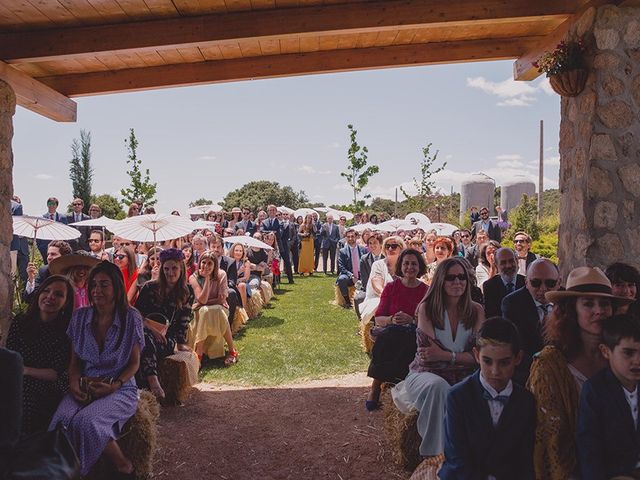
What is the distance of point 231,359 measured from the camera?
262 inches

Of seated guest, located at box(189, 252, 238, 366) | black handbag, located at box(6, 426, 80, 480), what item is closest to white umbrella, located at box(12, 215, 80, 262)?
seated guest, located at box(189, 252, 238, 366)

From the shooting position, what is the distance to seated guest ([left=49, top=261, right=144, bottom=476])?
3.33m

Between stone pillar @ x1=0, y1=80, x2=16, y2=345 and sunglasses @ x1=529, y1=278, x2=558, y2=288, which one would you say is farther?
stone pillar @ x1=0, y1=80, x2=16, y2=345

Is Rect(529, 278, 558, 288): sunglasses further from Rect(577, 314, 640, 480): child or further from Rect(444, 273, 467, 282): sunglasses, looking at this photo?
Rect(577, 314, 640, 480): child

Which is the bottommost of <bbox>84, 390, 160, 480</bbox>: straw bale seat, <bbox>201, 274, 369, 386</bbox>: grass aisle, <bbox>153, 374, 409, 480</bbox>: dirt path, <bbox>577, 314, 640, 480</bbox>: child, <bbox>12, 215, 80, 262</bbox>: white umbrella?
<bbox>153, 374, 409, 480</bbox>: dirt path

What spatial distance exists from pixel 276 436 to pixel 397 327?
1449 millimetres

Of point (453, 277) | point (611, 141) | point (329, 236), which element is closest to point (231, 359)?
point (453, 277)

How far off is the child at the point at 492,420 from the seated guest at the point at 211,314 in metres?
4.48

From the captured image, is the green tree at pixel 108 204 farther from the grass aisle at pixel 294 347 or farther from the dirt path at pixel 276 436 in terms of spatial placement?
the dirt path at pixel 276 436

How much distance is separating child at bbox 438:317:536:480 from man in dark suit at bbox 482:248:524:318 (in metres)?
2.34

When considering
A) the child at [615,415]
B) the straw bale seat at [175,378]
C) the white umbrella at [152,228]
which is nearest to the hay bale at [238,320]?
the white umbrella at [152,228]

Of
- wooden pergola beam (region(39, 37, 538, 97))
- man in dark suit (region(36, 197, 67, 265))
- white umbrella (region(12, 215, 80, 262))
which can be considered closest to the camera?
wooden pergola beam (region(39, 37, 538, 97))

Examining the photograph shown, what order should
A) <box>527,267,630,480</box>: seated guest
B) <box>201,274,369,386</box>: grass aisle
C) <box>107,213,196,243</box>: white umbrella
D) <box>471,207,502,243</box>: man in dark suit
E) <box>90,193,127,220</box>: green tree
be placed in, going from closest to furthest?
<box>527,267,630,480</box>: seated guest
<box>201,274,369,386</box>: grass aisle
<box>107,213,196,243</box>: white umbrella
<box>471,207,502,243</box>: man in dark suit
<box>90,193,127,220</box>: green tree

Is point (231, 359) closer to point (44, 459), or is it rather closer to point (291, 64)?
point (291, 64)
